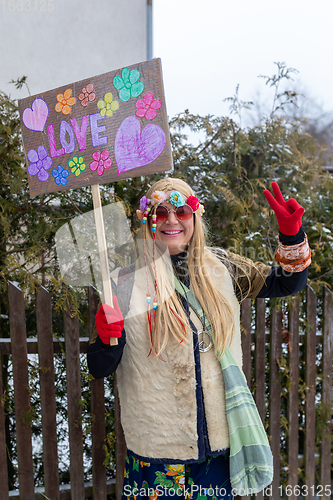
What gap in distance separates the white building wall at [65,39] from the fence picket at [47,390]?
83.8 inches

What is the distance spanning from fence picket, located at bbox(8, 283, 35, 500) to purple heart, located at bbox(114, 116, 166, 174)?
3.46 feet

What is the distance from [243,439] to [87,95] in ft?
4.89

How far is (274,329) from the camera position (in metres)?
2.31

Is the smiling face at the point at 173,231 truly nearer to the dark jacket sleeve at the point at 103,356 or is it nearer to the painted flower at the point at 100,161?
the painted flower at the point at 100,161

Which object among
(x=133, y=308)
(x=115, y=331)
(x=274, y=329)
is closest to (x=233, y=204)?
(x=274, y=329)

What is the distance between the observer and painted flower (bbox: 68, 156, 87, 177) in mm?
1282

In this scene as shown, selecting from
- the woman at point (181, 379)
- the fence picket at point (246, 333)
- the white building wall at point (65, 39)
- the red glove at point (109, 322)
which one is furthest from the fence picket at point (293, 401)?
the white building wall at point (65, 39)

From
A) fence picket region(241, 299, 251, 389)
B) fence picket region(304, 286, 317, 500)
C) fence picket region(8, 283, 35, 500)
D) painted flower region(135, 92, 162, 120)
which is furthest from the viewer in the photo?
fence picket region(304, 286, 317, 500)

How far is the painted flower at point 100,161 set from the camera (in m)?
1.25

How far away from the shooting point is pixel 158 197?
1.38 metres

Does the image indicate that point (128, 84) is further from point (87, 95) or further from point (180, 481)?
point (180, 481)

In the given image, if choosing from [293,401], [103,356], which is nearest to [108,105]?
[103,356]

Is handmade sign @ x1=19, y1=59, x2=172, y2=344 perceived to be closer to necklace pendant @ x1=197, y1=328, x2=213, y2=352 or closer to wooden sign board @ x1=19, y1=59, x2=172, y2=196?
wooden sign board @ x1=19, y1=59, x2=172, y2=196

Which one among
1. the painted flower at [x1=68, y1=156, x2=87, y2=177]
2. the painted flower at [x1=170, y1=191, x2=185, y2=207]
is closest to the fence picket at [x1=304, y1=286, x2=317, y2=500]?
the painted flower at [x1=170, y1=191, x2=185, y2=207]
